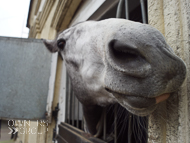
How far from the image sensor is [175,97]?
1.57ft

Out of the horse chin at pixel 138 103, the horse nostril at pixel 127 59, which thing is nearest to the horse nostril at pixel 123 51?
the horse nostril at pixel 127 59

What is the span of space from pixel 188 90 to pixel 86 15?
1.36 meters

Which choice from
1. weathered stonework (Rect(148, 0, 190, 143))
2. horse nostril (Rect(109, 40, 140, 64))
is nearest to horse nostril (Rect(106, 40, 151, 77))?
horse nostril (Rect(109, 40, 140, 64))

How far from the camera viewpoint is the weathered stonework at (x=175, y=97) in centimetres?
45

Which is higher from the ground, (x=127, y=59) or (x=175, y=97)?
(x=127, y=59)

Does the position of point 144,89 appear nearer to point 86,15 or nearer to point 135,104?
point 135,104

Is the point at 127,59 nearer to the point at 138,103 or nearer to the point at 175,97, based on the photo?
the point at 138,103

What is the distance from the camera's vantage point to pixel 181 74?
0.38 m

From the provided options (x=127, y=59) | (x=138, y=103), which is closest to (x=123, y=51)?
(x=127, y=59)

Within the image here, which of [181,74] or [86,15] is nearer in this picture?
[181,74]

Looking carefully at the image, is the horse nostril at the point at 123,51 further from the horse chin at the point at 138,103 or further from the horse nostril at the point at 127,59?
the horse chin at the point at 138,103

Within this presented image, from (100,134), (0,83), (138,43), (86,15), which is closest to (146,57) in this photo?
(138,43)

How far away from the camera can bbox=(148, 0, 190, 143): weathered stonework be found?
0.45 metres

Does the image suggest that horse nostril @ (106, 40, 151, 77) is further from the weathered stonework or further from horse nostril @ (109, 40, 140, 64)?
the weathered stonework
